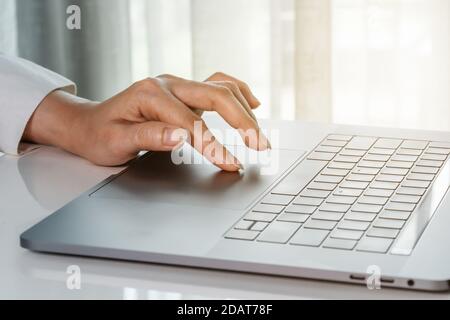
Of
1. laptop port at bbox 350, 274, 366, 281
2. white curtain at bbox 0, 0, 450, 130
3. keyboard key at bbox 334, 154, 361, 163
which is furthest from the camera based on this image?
white curtain at bbox 0, 0, 450, 130

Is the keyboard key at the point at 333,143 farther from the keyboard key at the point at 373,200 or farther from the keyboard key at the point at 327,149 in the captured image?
the keyboard key at the point at 373,200

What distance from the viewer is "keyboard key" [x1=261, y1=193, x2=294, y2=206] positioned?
0.80m

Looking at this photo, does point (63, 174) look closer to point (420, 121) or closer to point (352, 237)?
point (352, 237)

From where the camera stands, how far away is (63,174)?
95cm

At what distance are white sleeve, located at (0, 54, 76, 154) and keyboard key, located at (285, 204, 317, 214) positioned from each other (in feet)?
1.32

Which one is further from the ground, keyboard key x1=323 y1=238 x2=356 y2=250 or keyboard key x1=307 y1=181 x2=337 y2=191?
keyboard key x1=307 y1=181 x2=337 y2=191

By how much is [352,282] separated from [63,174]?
0.42m

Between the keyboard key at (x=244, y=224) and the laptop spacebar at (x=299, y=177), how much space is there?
97 mm

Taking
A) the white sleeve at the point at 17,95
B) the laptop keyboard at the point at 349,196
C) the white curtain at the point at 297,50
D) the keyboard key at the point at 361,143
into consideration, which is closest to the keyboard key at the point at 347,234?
the laptop keyboard at the point at 349,196

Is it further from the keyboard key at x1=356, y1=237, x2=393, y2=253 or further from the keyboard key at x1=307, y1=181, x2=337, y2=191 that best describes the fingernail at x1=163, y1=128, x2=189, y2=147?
the keyboard key at x1=356, y1=237, x2=393, y2=253

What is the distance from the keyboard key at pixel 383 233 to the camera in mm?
702

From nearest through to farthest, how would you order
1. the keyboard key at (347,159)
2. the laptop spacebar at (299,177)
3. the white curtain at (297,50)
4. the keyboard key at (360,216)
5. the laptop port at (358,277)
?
the laptop port at (358,277) < the keyboard key at (360,216) < the laptop spacebar at (299,177) < the keyboard key at (347,159) < the white curtain at (297,50)
